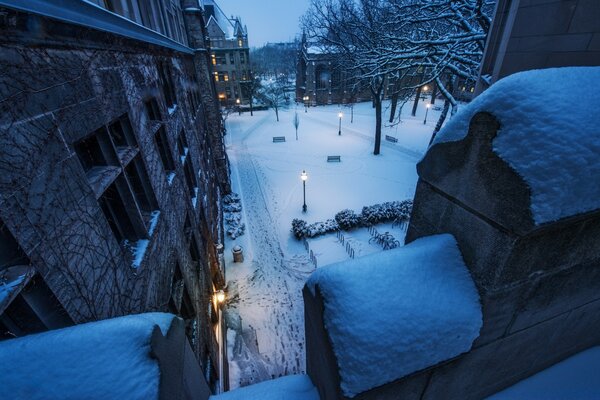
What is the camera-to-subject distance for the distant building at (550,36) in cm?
344

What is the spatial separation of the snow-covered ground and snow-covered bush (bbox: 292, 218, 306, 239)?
14.0 inches

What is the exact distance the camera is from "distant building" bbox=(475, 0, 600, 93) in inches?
135

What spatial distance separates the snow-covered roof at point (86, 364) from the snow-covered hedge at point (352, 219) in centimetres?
1240

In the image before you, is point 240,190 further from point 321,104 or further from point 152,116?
point 321,104

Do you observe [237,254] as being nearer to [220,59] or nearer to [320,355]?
[320,355]

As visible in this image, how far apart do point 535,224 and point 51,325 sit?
3.25m

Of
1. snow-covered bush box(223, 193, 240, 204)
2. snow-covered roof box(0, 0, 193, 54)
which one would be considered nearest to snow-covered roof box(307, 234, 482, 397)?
snow-covered roof box(0, 0, 193, 54)

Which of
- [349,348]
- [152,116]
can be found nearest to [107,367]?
[349,348]

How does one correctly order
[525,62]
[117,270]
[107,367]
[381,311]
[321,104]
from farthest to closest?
1. [321,104]
2. [525,62]
3. [117,270]
4. [381,311]
5. [107,367]

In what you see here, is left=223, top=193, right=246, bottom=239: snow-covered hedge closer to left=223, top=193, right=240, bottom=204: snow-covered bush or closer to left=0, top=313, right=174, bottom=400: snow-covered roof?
left=223, top=193, right=240, bottom=204: snow-covered bush

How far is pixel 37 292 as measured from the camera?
6.60ft

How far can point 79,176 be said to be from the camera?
8.29 feet

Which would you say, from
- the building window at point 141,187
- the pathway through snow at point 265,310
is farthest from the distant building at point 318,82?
the building window at point 141,187

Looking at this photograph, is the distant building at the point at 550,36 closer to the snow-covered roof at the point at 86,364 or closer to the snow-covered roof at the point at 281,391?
the snow-covered roof at the point at 281,391
